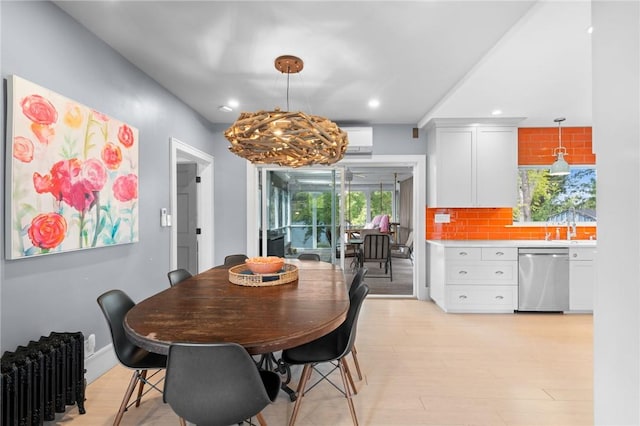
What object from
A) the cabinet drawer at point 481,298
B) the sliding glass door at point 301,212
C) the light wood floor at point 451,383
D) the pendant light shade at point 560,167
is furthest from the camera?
the sliding glass door at point 301,212

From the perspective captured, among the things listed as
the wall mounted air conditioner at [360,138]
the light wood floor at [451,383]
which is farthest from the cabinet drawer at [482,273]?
the wall mounted air conditioner at [360,138]

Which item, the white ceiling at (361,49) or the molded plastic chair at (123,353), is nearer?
the molded plastic chair at (123,353)

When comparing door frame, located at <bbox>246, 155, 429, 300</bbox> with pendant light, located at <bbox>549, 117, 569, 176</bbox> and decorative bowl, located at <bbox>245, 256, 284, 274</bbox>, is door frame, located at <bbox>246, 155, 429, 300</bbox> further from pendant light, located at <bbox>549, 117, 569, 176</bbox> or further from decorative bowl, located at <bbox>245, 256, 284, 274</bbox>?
decorative bowl, located at <bbox>245, 256, 284, 274</bbox>

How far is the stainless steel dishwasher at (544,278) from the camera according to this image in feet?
13.1

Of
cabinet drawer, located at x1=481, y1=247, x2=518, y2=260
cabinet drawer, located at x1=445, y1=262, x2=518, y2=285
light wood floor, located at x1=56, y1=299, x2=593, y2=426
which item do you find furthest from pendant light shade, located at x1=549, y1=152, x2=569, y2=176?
light wood floor, located at x1=56, y1=299, x2=593, y2=426

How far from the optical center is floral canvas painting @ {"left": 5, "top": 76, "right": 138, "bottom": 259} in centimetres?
177

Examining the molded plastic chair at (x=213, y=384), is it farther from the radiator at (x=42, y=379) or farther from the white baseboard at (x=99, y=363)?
the white baseboard at (x=99, y=363)

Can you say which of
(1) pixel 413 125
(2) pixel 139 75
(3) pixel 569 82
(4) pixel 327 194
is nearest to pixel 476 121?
(1) pixel 413 125

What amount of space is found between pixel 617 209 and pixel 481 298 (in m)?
3.40

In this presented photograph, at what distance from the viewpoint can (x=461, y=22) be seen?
221 cm

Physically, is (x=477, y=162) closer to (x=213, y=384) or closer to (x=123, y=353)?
(x=213, y=384)

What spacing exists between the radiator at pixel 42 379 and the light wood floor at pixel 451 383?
0.78ft

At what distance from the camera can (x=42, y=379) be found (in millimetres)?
1686

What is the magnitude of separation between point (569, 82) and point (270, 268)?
11.1ft
